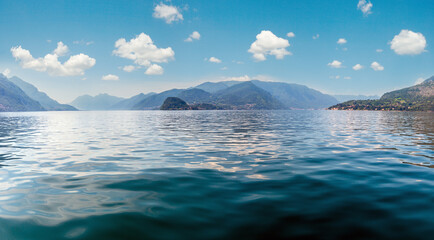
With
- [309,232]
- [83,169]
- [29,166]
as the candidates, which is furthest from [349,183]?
[29,166]

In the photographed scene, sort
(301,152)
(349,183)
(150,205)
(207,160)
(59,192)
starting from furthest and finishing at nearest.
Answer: (301,152) < (207,160) < (349,183) < (59,192) < (150,205)

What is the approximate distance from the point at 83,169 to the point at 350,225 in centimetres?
1439

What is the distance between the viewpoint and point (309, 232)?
21.5ft

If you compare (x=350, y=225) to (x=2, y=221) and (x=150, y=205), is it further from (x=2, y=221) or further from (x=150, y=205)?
(x=2, y=221)

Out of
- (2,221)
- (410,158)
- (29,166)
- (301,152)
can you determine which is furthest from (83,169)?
(410,158)

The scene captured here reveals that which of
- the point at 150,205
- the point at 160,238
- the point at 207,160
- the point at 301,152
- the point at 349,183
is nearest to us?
the point at 160,238

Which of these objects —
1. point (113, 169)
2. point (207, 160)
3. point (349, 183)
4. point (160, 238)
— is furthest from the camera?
point (207, 160)

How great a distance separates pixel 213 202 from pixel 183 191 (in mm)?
1923

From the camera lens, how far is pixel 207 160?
16.6 meters

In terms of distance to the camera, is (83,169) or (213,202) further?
(83,169)

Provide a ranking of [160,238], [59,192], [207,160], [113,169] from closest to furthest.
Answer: [160,238] < [59,192] < [113,169] < [207,160]

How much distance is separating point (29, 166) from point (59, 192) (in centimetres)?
747

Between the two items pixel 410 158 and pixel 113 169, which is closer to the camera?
pixel 113 169

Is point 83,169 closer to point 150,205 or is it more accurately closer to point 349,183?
point 150,205
